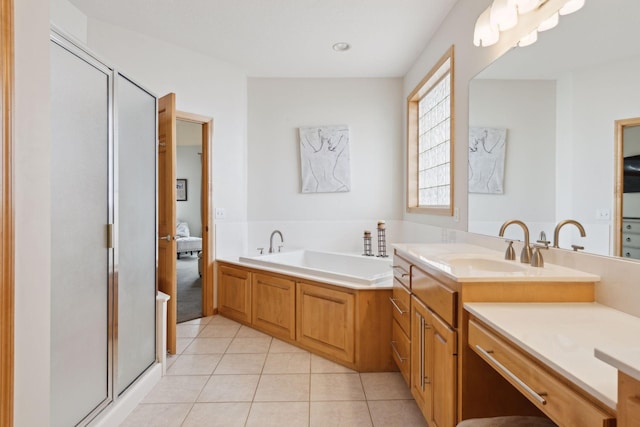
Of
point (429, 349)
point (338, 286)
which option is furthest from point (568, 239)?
point (338, 286)

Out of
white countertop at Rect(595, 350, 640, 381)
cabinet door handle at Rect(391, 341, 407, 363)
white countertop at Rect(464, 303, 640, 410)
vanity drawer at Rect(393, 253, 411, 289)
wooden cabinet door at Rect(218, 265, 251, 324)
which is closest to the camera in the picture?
white countertop at Rect(595, 350, 640, 381)

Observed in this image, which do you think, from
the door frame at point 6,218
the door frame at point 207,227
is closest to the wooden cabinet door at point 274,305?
the door frame at point 207,227

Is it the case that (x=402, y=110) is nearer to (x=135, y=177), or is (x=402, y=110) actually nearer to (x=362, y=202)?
(x=362, y=202)

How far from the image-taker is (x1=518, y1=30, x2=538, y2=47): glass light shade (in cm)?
156

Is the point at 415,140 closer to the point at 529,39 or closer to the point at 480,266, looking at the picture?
the point at 529,39

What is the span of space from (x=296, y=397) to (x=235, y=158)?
8.41 ft

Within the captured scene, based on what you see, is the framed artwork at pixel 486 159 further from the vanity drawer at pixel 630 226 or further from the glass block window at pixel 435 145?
the vanity drawer at pixel 630 226

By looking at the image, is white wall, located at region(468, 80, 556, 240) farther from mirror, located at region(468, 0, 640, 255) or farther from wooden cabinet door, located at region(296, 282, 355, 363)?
wooden cabinet door, located at region(296, 282, 355, 363)

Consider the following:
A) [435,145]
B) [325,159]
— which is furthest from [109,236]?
[435,145]

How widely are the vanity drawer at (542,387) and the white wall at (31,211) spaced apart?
57.7 inches

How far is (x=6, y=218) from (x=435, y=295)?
1.55 metres

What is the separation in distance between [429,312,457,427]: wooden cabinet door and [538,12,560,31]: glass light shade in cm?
140

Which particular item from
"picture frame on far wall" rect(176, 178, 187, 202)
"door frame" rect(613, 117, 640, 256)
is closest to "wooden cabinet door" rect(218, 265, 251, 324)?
"door frame" rect(613, 117, 640, 256)

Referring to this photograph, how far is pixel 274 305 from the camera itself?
2.92 meters
